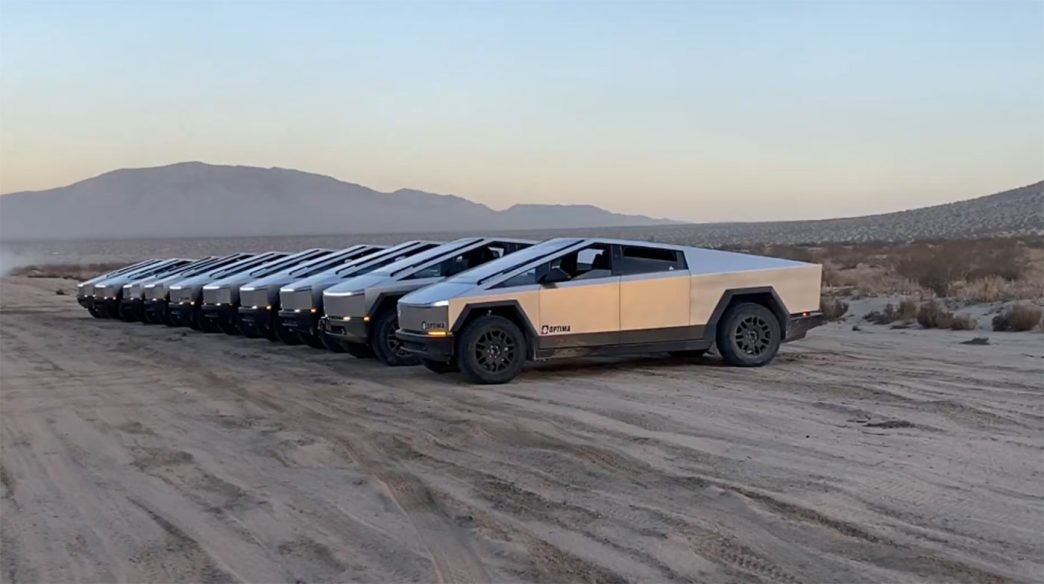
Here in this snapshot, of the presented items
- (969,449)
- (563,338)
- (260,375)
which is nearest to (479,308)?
(563,338)

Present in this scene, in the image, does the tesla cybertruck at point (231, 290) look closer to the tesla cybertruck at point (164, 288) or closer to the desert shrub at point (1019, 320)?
the tesla cybertruck at point (164, 288)

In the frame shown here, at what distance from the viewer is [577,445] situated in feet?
29.7

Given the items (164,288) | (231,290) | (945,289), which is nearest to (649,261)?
(231,290)

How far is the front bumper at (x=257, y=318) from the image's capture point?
18.5m

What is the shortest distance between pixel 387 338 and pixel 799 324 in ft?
17.1

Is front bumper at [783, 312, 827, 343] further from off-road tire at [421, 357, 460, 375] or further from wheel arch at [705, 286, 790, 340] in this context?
off-road tire at [421, 357, 460, 375]

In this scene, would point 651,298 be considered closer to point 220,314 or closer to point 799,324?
point 799,324

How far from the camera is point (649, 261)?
44.2 feet

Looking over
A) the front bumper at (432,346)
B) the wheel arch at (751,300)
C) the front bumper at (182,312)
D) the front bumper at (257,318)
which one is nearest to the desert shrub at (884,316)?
the wheel arch at (751,300)

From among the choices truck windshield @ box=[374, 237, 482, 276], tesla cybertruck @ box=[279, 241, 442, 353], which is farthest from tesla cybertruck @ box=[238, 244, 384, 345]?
truck windshield @ box=[374, 237, 482, 276]

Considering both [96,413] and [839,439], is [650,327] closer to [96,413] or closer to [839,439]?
[839,439]

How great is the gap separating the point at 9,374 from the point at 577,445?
411 inches

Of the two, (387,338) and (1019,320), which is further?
(1019,320)

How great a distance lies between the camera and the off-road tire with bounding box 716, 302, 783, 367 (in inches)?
530
